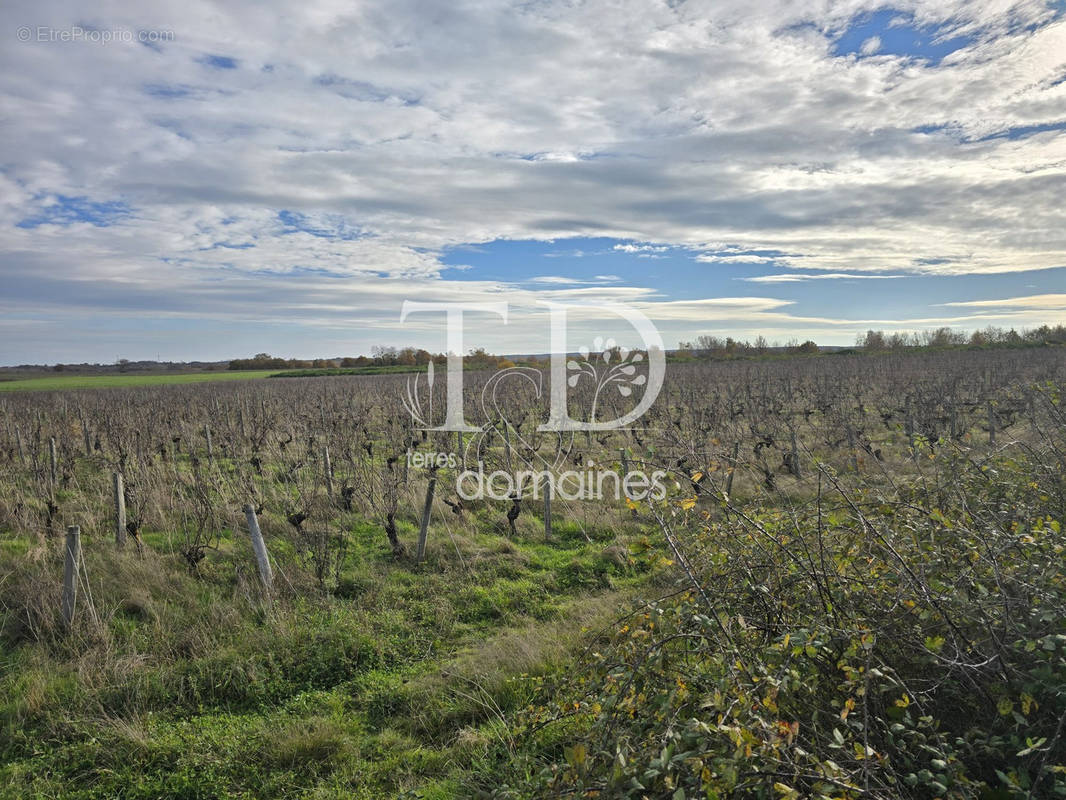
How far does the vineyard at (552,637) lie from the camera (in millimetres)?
2174

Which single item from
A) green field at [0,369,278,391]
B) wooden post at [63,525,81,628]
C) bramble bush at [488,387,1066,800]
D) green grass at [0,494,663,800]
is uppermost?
green field at [0,369,278,391]

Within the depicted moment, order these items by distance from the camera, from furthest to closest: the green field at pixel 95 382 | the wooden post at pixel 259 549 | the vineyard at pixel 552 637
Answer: the green field at pixel 95 382 → the wooden post at pixel 259 549 → the vineyard at pixel 552 637

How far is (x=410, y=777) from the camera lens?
356 centimetres

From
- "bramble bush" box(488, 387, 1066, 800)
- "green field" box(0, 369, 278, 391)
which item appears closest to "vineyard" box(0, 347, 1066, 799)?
"bramble bush" box(488, 387, 1066, 800)

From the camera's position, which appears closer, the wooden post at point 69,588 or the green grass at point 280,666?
the green grass at point 280,666

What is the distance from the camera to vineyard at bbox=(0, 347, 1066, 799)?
2.17 meters

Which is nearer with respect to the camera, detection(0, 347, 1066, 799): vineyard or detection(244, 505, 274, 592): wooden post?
detection(0, 347, 1066, 799): vineyard

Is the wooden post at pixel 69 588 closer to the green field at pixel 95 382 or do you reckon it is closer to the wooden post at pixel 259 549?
the wooden post at pixel 259 549

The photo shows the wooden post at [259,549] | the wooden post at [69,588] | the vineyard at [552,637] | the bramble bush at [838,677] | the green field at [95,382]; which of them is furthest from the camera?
the green field at [95,382]

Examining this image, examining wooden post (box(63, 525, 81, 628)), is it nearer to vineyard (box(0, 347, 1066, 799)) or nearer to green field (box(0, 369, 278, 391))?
vineyard (box(0, 347, 1066, 799))

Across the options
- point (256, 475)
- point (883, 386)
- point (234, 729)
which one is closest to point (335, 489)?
point (256, 475)

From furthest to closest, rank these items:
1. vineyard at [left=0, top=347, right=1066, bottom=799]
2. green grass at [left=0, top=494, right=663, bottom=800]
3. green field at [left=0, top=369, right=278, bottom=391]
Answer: green field at [left=0, top=369, right=278, bottom=391]
green grass at [left=0, top=494, right=663, bottom=800]
vineyard at [left=0, top=347, right=1066, bottom=799]

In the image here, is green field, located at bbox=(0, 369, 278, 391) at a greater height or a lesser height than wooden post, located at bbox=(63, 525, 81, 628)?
greater

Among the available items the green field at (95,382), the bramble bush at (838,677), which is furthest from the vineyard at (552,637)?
the green field at (95,382)
